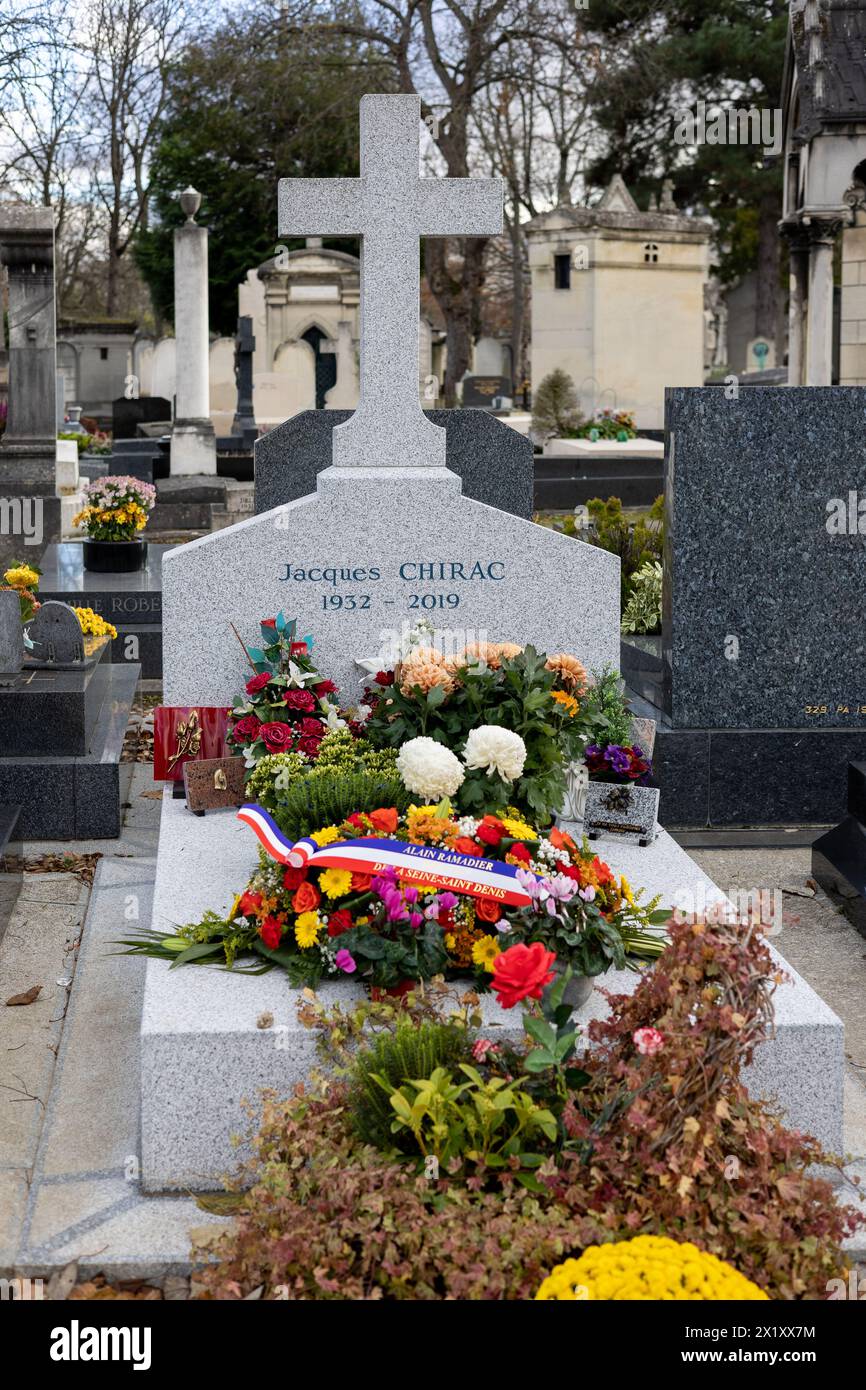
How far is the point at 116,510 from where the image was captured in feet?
36.3

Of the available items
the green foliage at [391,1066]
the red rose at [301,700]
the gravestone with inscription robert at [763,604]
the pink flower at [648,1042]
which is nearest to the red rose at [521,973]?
the green foliage at [391,1066]

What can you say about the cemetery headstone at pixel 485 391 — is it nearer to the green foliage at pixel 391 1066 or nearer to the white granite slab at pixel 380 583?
the white granite slab at pixel 380 583

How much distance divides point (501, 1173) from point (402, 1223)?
0.27 meters

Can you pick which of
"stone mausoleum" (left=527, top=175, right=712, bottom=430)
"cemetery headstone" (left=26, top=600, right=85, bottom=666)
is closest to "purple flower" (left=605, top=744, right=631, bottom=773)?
"cemetery headstone" (left=26, top=600, right=85, bottom=666)

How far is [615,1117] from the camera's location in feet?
10.7

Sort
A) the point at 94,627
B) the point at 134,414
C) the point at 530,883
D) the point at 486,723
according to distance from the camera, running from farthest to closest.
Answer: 1. the point at 134,414
2. the point at 94,627
3. the point at 486,723
4. the point at 530,883

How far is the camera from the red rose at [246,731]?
546 cm

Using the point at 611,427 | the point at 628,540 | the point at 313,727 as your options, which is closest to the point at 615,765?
the point at 313,727

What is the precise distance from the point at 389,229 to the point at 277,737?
2144 mm

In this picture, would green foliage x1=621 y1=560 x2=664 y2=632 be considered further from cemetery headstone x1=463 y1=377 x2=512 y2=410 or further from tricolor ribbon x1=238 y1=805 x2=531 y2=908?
cemetery headstone x1=463 y1=377 x2=512 y2=410

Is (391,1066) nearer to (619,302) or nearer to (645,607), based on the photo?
(645,607)

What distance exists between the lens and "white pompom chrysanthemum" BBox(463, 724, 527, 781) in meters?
4.68

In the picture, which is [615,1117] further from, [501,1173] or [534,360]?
[534,360]
